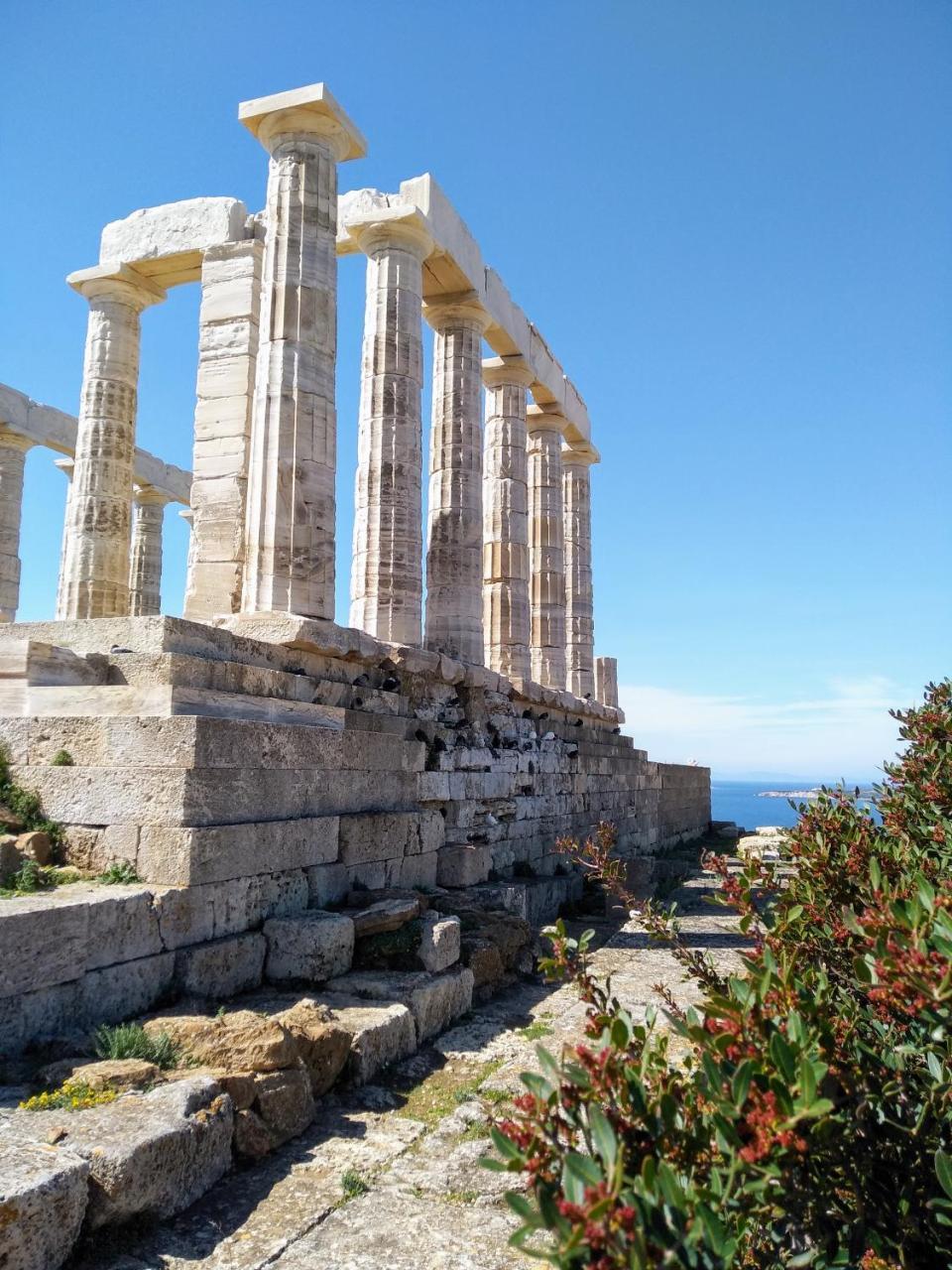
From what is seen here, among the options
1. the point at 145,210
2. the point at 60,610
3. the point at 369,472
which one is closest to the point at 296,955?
the point at 369,472

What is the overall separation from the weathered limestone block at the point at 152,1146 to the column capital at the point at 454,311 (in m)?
12.8

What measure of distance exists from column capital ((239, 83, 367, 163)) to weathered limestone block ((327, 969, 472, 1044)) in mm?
9153

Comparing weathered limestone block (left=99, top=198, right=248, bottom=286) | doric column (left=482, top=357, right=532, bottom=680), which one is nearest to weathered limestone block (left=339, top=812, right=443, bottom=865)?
doric column (left=482, top=357, right=532, bottom=680)

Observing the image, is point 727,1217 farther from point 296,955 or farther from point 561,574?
point 561,574

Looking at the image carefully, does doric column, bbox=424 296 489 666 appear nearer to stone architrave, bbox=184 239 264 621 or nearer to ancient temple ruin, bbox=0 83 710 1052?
ancient temple ruin, bbox=0 83 710 1052

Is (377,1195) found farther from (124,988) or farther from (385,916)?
(385,916)

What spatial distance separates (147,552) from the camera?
2086cm

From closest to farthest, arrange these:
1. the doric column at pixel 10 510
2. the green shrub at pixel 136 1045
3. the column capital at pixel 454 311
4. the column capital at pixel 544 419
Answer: the green shrub at pixel 136 1045 → the column capital at pixel 454 311 → the doric column at pixel 10 510 → the column capital at pixel 544 419

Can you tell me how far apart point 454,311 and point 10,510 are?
10419mm

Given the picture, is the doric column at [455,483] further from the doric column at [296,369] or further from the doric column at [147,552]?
the doric column at [147,552]

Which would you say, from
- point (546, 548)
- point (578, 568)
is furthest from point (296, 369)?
point (578, 568)

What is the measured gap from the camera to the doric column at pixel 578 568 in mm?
21125

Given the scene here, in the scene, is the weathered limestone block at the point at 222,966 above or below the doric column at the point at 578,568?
below

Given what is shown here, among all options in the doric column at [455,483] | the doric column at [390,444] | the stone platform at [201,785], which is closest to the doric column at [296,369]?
the stone platform at [201,785]
